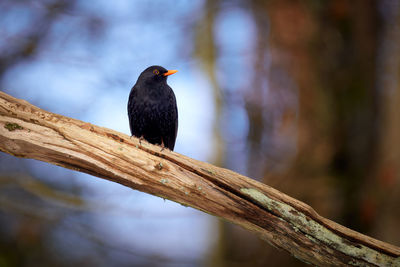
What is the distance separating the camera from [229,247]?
222 inches

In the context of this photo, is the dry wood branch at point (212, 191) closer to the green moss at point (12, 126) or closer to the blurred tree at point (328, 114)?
the green moss at point (12, 126)

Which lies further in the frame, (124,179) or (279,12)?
(279,12)

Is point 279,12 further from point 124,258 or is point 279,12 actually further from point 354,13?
point 124,258

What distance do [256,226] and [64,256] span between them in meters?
3.87

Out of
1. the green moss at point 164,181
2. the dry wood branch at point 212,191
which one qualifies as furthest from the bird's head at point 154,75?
the green moss at point 164,181

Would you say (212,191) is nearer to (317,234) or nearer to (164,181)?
(164,181)

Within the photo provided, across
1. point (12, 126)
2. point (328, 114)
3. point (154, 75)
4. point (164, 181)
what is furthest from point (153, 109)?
point (328, 114)

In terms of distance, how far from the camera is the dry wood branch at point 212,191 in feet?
8.07

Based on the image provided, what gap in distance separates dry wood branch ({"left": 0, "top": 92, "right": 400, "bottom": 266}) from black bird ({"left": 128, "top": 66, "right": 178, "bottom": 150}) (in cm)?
155

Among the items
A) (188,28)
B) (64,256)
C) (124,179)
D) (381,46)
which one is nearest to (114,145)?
(124,179)

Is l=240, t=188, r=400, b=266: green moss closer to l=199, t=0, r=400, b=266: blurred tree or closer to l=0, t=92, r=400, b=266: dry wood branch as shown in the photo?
l=0, t=92, r=400, b=266: dry wood branch

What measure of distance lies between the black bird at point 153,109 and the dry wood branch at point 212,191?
155cm

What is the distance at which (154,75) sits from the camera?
4.38 metres

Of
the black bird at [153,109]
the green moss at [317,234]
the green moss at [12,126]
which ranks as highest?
the black bird at [153,109]
